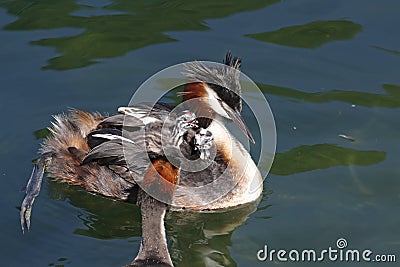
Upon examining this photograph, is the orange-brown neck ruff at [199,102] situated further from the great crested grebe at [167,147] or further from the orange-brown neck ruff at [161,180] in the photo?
the orange-brown neck ruff at [161,180]

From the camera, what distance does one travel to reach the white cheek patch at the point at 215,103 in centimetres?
782

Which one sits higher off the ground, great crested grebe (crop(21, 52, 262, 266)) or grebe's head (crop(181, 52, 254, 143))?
grebe's head (crop(181, 52, 254, 143))

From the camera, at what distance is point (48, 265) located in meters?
6.78

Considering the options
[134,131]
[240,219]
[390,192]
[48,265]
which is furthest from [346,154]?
[48,265]

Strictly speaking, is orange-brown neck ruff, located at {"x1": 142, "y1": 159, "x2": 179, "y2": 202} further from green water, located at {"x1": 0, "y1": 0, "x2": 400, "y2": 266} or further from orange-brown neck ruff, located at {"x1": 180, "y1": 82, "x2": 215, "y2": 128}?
orange-brown neck ruff, located at {"x1": 180, "y1": 82, "x2": 215, "y2": 128}

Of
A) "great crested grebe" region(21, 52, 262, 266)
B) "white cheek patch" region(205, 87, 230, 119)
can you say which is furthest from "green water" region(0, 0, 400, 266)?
"white cheek patch" region(205, 87, 230, 119)

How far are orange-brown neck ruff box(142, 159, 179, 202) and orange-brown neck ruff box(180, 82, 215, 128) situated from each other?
1.30 meters

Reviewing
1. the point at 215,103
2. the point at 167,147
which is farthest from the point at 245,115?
the point at 167,147

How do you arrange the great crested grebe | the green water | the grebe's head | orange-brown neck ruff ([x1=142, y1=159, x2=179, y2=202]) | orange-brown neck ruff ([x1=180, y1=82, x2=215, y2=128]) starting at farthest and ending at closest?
orange-brown neck ruff ([x1=180, y1=82, x2=215, y2=128]), the grebe's head, the great crested grebe, the green water, orange-brown neck ruff ([x1=142, y1=159, x2=179, y2=202])

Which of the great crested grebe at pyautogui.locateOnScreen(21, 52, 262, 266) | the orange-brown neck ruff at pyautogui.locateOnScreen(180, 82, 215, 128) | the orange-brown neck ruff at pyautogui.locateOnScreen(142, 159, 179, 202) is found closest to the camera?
the orange-brown neck ruff at pyautogui.locateOnScreen(142, 159, 179, 202)

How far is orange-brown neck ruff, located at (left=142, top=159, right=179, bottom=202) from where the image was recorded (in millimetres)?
A: 6477

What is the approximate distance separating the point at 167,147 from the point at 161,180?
0.93 m

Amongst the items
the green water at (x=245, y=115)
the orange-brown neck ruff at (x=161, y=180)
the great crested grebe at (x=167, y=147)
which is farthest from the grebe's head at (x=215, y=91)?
the orange-brown neck ruff at (x=161, y=180)

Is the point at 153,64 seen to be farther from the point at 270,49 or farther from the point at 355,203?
the point at 355,203
